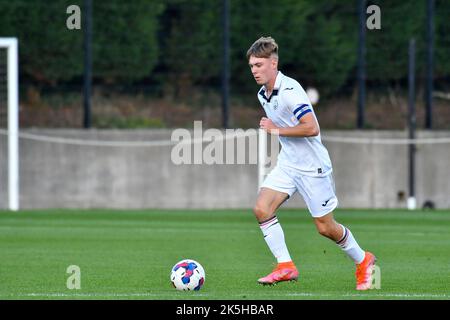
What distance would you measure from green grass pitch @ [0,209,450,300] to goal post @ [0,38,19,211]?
60cm

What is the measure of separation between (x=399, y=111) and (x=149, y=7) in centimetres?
614

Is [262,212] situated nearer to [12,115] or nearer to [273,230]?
[273,230]

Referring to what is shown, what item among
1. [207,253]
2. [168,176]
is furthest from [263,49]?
[168,176]

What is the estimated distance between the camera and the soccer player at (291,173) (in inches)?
445

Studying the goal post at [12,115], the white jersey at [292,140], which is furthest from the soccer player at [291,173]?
the goal post at [12,115]

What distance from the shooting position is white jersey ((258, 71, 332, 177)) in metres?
11.3

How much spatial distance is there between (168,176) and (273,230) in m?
14.6

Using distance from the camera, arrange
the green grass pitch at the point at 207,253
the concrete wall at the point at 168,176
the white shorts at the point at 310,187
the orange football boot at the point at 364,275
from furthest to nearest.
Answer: the concrete wall at the point at 168,176 → the white shorts at the point at 310,187 → the orange football boot at the point at 364,275 → the green grass pitch at the point at 207,253

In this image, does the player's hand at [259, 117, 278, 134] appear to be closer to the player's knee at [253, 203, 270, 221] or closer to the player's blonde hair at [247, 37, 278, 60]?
the player's blonde hair at [247, 37, 278, 60]

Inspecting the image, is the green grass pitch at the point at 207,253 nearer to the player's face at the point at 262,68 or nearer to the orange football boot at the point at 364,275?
the orange football boot at the point at 364,275

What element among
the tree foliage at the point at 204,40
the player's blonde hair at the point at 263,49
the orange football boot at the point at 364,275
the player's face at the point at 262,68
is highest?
the tree foliage at the point at 204,40

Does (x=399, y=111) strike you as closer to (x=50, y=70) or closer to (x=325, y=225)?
(x=50, y=70)

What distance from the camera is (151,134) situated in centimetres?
2638
